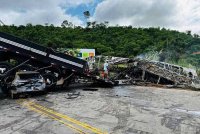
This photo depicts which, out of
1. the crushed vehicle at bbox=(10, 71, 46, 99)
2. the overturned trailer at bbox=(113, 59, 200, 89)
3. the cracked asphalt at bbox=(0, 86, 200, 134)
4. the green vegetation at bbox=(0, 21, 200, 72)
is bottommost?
the cracked asphalt at bbox=(0, 86, 200, 134)

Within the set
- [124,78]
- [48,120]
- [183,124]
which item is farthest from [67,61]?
[183,124]

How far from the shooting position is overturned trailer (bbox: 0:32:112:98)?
15250 millimetres

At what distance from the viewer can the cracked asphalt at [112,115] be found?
322 inches

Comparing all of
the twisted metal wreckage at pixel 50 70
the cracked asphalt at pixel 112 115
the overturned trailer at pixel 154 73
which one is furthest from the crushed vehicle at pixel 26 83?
the overturned trailer at pixel 154 73

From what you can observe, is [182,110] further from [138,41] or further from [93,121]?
[138,41]

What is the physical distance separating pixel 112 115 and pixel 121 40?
65.6 m

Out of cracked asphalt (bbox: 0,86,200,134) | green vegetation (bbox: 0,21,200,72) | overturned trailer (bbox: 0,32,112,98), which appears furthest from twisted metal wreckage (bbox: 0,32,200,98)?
green vegetation (bbox: 0,21,200,72)

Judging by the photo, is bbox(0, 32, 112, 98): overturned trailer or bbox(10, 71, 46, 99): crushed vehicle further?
bbox(0, 32, 112, 98): overturned trailer

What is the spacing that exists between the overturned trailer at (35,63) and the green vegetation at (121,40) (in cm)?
3410

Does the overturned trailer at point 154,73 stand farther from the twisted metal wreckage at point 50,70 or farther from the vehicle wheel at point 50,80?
the vehicle wheel at point 50,80

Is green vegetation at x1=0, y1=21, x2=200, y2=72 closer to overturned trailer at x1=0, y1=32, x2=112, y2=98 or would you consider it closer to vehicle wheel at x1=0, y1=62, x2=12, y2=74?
overturned trailer at x1=0, y1=32, x2=112, y2=98

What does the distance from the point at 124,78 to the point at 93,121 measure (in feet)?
42.7

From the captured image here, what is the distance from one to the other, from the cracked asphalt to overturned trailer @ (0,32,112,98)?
91.1 inches

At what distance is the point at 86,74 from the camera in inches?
715
